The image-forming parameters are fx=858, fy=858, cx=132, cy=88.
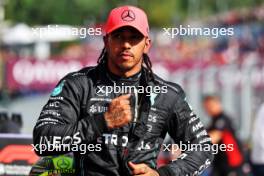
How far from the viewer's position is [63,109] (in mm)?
4855

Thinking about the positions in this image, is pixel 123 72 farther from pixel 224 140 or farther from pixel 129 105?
pixel 224 140

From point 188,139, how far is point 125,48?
75 centimetres

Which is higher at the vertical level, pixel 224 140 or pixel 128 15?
pixel 128 15

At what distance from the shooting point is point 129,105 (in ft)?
15.3

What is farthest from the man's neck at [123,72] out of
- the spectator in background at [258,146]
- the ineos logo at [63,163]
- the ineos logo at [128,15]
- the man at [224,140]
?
the man at [224,140]

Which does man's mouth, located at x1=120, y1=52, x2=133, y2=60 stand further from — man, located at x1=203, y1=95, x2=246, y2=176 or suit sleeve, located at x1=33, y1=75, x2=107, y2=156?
man, located at x1=203, y1=95, x2=246, y2=176

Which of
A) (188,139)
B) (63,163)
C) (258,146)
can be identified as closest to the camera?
(188,139)

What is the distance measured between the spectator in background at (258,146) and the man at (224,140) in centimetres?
123

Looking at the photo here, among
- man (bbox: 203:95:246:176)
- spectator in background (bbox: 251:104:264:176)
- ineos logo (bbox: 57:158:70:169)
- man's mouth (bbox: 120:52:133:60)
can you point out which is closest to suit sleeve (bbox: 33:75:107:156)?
man's mouth (bbox: 120:52:133:60)

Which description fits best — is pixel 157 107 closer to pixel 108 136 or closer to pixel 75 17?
pixel 108 136

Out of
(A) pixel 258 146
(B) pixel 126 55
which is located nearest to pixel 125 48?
(B) pixel 126 55

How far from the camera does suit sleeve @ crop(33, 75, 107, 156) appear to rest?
4672 millimetres

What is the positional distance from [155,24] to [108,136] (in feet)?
142

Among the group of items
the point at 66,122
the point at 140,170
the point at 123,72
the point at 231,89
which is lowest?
the point at 231,89
